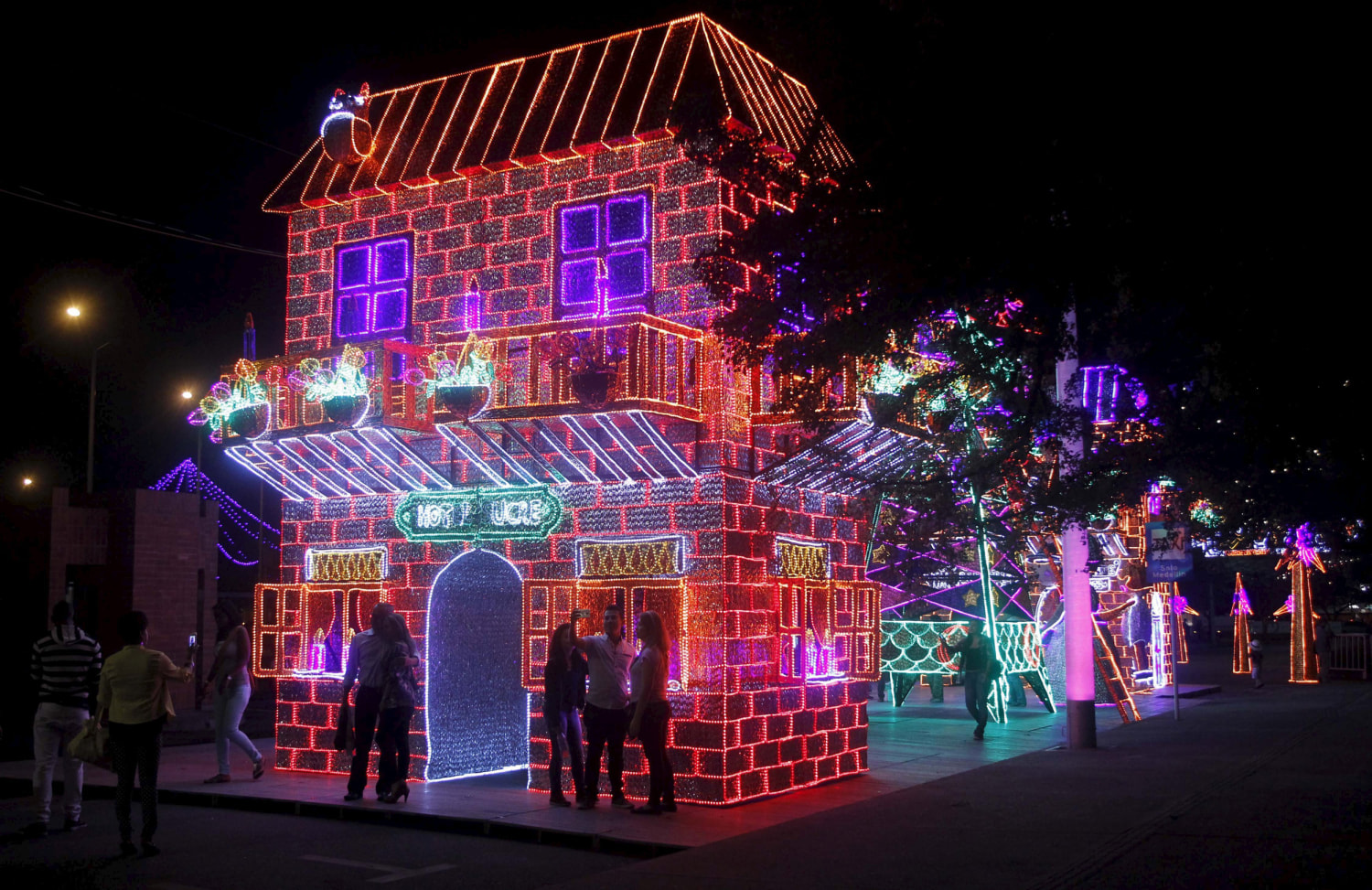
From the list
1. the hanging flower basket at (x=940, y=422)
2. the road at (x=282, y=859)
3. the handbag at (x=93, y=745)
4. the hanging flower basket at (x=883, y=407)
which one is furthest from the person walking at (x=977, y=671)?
the handbag at (x=93, y=745)

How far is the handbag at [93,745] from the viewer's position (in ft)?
33.6

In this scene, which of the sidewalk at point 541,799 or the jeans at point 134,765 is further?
the sidewalk at point 541,799

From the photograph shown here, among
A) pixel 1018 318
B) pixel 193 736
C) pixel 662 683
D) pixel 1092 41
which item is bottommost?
pixel 193 736

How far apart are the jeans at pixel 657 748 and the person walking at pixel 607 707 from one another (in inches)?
16.2

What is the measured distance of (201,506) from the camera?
1067 inches

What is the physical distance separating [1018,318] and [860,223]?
2080 millimetres

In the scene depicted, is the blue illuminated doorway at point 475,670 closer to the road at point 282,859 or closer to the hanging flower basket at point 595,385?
the road at point 282,859

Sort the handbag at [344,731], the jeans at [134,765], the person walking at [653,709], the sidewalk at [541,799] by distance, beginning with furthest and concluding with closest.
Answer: the handbag at [344,731] → the person walking at [653,709] → the sidewalk at [541,799] → the jeans at [134,765]

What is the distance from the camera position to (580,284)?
13.4 meters

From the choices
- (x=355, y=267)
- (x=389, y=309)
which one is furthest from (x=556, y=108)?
(x=355, y=267)

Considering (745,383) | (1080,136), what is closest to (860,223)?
(1080,136)

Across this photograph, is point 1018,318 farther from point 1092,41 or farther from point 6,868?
point 6,868

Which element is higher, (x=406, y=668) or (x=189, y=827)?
(x=406, y=668)

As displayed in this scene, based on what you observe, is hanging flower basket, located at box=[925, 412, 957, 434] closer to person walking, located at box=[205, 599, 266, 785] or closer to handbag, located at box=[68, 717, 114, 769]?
person walking, located at box=[205, 599, 266, 785]
